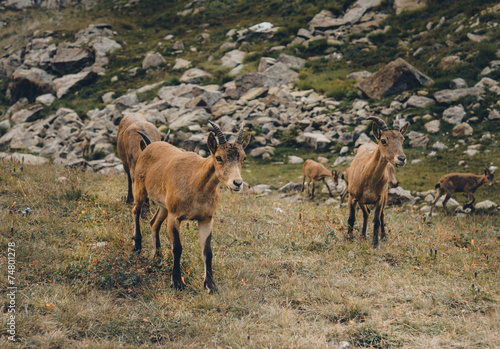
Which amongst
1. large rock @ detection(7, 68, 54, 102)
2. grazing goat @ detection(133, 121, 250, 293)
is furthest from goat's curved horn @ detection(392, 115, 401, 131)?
large rock @ detection(7, 68, 54, 102)

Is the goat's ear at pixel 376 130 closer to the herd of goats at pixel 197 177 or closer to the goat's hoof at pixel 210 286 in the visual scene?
the herd of goats at pixel 197 177

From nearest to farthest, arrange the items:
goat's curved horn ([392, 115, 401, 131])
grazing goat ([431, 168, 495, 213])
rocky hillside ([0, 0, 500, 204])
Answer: goat's curved horn ([392, 115, 401, 131])
grazing goat ([431, 168, 495, 213])
rocky hillside ([0, 0, 500, 204])

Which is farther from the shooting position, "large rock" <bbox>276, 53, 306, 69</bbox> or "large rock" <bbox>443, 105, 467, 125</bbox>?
"large rock" <bbox>276, 53, 306, 69</bbox>

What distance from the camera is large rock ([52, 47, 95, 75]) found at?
127 ft

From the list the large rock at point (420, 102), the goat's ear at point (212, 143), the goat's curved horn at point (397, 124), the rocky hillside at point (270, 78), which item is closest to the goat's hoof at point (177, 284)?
the goat's ear at point (212, 143)

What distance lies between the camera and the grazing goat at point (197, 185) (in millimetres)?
5223

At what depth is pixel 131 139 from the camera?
927cm

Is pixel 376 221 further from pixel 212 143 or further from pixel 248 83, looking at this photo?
pixel 248 83

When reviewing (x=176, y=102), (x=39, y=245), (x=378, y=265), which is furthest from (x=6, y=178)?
(x=176, y=102)

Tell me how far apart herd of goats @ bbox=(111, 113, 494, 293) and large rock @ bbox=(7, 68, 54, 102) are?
3122 centimetres

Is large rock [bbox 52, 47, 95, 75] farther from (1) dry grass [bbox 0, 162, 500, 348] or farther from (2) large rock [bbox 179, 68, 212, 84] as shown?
(1) dry grass [bbox 0, 162, 500, 348]

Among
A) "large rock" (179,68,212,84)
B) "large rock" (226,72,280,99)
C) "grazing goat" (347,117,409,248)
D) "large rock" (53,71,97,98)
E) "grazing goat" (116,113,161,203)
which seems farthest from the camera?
"large rock" (53,71,97,98)

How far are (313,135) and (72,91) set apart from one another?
25.5 metres

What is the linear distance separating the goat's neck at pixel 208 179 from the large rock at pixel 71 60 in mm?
39173
